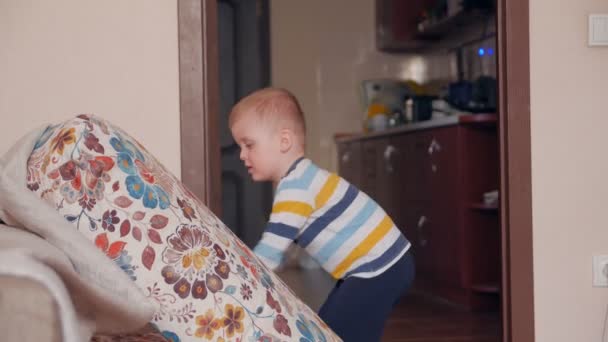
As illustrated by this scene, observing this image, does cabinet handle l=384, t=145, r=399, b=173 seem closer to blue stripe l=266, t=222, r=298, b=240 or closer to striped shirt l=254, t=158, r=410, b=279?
striped shirt l=254, t=158, r=410, b=279

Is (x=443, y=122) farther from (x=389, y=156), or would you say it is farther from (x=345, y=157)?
(x=345, y=157)

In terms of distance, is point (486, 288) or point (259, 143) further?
point (486, 288)

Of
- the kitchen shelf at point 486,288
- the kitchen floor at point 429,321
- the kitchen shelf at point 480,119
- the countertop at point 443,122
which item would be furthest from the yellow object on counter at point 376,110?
the kitchen shelf at point 486,288

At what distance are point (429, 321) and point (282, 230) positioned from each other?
201 cm

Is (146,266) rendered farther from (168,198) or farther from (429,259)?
(429,259)

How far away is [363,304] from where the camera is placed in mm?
2135

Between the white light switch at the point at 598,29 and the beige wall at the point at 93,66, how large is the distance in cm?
129

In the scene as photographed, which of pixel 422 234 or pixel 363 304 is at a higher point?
pixel 363 304

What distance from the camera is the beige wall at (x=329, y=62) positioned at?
6.11m

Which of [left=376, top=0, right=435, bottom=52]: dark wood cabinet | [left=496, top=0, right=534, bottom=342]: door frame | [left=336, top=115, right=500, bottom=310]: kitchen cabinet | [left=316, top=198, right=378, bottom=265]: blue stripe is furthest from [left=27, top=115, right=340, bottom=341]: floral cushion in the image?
[left=376, top=0, right=435, bottom=52]: dark wood cabinet

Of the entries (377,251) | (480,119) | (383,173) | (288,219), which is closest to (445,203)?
(480,119)

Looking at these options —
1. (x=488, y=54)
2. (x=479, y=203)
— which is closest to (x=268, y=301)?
(x=479, y=203)

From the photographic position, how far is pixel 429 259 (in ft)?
15.1

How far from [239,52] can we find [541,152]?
2090mm
